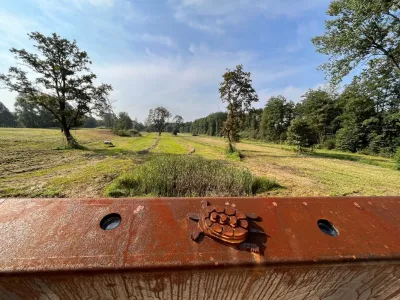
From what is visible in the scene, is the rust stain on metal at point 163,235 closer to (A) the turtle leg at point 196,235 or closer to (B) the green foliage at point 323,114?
(A) the turtle leg at point 196,235

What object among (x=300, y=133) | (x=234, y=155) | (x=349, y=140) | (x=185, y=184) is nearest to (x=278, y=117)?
(x=349, y=140)

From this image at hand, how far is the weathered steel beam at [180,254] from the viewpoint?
30.1 inches

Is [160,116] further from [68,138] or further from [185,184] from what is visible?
[185,184]

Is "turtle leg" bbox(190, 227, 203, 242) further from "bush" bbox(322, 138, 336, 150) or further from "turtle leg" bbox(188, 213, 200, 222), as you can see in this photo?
"bush" bbox(322, 138, 336, 150)

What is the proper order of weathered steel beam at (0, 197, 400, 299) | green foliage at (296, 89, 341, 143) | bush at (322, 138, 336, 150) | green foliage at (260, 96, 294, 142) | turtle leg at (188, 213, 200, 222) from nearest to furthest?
weathered steel beam at (0, 197, 400, 299), turtle leg at (188, 213, 200, 222), bush at (322, 138, 336, 150), green foliage at (296, 89, 341, 143), green foliage at (260, 96, 294, 142)

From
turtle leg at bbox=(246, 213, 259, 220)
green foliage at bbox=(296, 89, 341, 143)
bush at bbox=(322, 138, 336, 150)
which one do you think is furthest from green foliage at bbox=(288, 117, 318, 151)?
turtle leg at bbox=(246, 213, 259, 220)

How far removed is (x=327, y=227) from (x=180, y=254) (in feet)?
2.92

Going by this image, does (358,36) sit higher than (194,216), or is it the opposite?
(358,36)

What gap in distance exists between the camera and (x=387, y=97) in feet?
75.4

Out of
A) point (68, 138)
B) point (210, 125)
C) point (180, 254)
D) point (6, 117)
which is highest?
point (210, 125)

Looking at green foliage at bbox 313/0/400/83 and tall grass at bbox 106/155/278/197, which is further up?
green foliage at bbox 313/0/400/83

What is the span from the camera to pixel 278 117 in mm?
41844

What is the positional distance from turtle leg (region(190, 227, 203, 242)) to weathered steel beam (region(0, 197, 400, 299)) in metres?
0.02

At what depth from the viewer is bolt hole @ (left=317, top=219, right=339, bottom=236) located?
101cm
